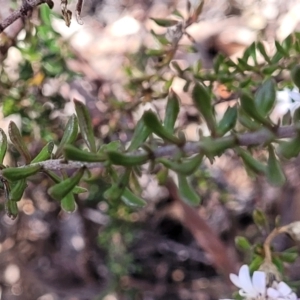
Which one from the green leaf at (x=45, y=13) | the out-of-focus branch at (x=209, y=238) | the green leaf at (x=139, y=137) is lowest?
the out-of-focus branch at (x=209, y=238)

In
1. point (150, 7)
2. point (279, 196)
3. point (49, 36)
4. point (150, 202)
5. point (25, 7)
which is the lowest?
point (279, 196)

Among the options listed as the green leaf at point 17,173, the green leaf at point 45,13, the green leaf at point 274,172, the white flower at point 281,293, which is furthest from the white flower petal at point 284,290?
the green leaf at point 45,13

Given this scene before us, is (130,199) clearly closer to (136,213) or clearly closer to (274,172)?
(274,172)

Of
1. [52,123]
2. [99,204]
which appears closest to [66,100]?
[52,123]

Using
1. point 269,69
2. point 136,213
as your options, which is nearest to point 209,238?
point 136,213

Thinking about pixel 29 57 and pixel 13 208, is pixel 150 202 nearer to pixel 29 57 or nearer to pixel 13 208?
pixel 29 57

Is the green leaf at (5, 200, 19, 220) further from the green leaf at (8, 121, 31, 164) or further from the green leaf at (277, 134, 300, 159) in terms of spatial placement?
the green leaf at (277, 134, 300, 159)

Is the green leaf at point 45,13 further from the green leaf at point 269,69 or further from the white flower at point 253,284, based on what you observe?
the white flower at point 253,284
